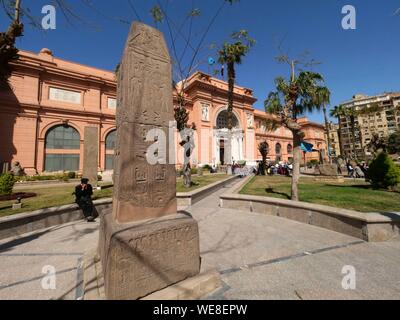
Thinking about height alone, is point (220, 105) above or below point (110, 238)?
above

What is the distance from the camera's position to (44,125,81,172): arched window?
21281 millimetres

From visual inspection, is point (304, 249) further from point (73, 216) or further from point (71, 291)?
point (73, 216)

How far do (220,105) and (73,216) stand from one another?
31240mm

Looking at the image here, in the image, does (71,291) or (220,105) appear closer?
(71,291)

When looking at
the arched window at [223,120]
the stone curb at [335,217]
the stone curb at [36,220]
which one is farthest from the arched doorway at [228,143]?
the stone curb at [36,220]

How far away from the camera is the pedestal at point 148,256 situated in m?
2.00

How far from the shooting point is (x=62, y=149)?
21938 millimetres

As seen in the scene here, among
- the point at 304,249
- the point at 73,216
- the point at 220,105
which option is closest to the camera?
the point at 304,249

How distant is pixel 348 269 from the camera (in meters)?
2.79

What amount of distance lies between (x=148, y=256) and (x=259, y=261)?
1931 mm

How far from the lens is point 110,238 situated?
2.08 meters
